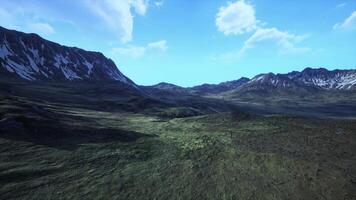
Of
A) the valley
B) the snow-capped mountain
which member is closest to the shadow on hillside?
the valley

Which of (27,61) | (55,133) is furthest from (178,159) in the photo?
(27,61)

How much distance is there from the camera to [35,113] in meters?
47.8

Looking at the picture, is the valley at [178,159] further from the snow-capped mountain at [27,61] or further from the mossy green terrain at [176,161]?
the snow-capped mountain at [27,61]

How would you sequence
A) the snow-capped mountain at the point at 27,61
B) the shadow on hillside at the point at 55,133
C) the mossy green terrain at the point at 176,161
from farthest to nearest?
the snow-capped mountain at the point at 27,61 → the shadow on hillside at the point at 55,133 → the mossy green terrain at the point at 176,161

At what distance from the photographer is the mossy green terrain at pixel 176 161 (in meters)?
26.1

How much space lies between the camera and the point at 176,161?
3356 centimetres

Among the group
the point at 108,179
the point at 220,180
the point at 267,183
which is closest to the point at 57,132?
the point at 108,179

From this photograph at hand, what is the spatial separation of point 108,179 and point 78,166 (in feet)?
14.9

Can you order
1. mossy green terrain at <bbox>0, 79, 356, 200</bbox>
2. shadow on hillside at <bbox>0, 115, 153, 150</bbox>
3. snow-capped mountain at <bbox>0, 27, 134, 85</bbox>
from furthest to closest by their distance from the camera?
snow-capped mountain at <bbox>0, 27, 134, 85</bbox>
shadow on hillside at <bbox>0, 115, 153, 150</bbox>
mossy green terrain at <bbox>0, 79, 356, 200</bbox>

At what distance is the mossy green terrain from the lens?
85.8 ft

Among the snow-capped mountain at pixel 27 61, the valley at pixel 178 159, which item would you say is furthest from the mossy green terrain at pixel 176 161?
the snow-capped mountain at pixel 27 61

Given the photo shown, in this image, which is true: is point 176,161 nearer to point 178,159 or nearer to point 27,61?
point 178,159

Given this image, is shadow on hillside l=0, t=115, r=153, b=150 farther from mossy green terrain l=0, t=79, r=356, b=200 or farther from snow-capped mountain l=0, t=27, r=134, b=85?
snow-capped mountain l=0, t=27, r=134, b=85

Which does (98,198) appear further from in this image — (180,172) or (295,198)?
(295,198)
